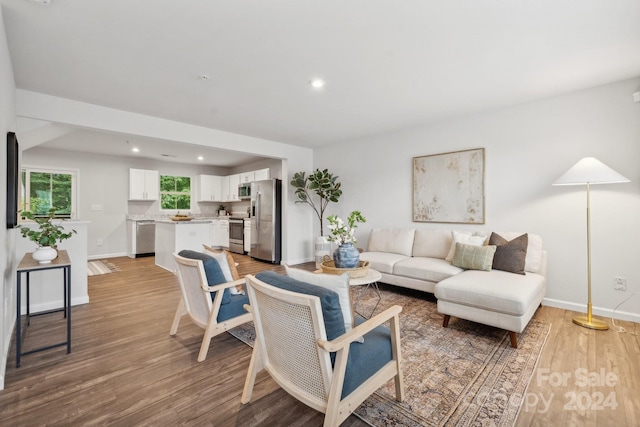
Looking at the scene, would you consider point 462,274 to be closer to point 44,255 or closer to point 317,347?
point 317,347

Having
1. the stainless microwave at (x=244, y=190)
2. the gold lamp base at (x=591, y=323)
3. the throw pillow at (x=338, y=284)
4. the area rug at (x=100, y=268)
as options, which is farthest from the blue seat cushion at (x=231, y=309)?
the stainless microwave at (x=244, y=190)

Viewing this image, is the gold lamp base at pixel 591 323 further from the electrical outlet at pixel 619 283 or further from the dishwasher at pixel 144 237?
the dishwasher at pixel 144 237

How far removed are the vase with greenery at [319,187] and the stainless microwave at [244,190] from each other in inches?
75.4

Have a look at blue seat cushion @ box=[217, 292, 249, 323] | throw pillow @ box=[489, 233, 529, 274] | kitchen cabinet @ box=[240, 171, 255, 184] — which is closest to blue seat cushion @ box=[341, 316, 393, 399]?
blue seat cushion @ box=[217, 292, 249, 323]

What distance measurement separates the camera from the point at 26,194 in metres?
5.89

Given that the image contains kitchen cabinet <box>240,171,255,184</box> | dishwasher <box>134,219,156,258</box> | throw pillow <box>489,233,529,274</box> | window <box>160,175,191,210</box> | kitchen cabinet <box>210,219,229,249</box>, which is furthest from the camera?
kitchen cabinet <box>210,219,229,249</box>

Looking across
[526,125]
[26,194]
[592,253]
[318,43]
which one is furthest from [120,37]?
[26,194]

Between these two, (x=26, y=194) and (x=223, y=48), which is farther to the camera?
(x=26, y=194)

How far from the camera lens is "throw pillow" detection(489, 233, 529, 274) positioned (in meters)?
3.10

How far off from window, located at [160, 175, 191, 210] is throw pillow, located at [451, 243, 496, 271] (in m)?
7.14

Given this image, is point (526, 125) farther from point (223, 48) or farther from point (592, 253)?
point (223, 48)

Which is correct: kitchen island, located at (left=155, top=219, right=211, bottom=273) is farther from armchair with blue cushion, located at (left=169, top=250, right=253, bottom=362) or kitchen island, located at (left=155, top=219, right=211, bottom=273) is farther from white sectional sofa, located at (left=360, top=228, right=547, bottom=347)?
white sectional sofa, located at (left=360, top=228, right=547, bottom=347)

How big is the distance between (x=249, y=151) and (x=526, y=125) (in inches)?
163

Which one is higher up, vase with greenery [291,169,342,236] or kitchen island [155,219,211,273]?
vase with greenery [291,169,342,236]
